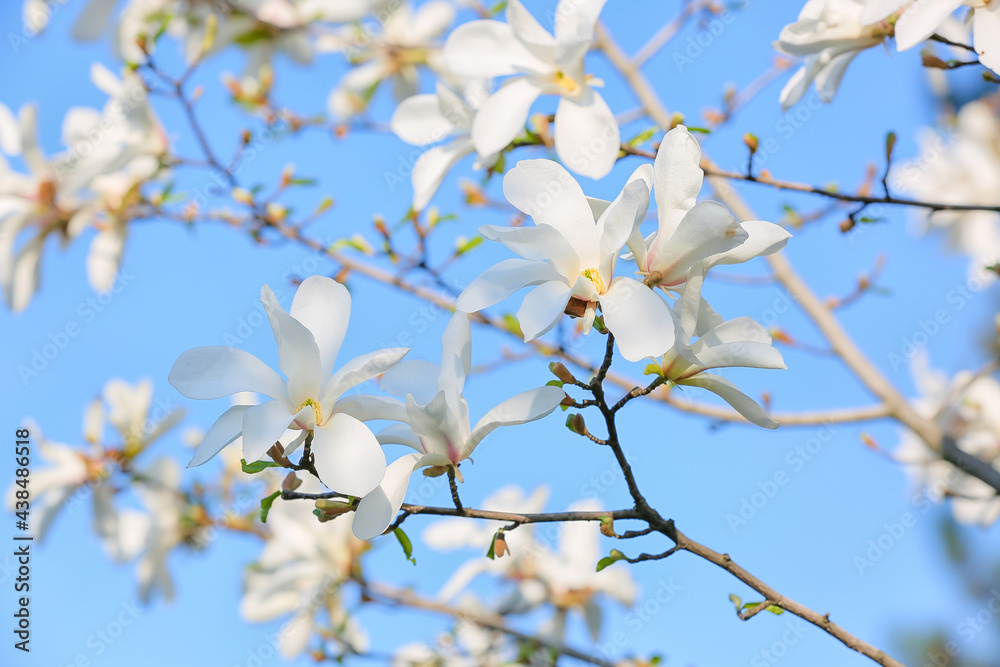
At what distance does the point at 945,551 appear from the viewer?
878cm

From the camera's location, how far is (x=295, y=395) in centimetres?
75

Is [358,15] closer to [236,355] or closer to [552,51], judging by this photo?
[552,51]

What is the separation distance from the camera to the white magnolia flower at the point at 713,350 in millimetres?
700

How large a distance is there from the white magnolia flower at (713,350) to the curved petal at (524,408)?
13 cm

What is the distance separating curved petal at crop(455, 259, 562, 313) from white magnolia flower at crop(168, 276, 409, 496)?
102mm

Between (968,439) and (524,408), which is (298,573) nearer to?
(524,408)

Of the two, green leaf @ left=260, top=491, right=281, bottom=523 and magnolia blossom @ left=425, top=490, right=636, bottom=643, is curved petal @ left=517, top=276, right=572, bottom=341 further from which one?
magnolia blossom @ left=425, top=490, right=636, bottom=643

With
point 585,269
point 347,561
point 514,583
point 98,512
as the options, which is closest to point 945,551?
→ point 514,583

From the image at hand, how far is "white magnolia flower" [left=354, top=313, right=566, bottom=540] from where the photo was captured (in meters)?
0.73

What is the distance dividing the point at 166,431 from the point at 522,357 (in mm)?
1281

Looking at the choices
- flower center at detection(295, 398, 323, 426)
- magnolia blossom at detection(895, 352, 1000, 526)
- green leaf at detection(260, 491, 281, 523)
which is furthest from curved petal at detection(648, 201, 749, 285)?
magnolia blossom at detection(895, 352, 1000, 526)

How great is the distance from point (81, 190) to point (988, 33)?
6.61 feet

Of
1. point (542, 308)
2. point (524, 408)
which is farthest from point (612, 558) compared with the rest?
point (542, 308)

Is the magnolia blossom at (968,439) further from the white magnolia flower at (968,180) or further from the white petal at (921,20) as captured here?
the white petal at (921,20)
